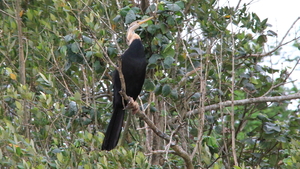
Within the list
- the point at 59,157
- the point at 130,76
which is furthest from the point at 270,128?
the point at 59,157

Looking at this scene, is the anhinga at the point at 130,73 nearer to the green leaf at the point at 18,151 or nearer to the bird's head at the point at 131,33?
the bird's head at the point at 131,33

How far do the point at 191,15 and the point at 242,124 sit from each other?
1.23 meters

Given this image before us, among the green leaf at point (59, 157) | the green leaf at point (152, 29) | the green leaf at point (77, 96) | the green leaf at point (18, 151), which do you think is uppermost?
the green leaf at point (152, 29)

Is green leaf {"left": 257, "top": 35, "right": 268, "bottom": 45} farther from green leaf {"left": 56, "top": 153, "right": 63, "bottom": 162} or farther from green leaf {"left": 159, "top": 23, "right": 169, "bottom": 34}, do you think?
green leaf {"left": 56, "top": 153, "right": 63, "bottom": 162}

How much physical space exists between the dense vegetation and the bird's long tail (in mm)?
91

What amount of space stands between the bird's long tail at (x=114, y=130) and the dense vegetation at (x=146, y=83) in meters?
0.09

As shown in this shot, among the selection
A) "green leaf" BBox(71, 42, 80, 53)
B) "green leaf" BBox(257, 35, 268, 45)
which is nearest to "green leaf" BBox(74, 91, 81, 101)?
"green leaf" BBox(71, 42, 80, 53)

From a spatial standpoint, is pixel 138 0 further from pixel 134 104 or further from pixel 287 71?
pixel 287 71

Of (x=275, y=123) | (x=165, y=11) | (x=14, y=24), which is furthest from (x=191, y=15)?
(x=14, y=24)

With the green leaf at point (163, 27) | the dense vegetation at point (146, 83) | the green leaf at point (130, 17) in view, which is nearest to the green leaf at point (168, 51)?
the dense vegetation at point (146, 83)

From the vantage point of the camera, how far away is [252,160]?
4.17 m

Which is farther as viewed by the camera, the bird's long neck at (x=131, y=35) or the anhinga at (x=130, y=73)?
the bird's long neck at (x=131, y=35)

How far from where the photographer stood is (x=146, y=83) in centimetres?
358

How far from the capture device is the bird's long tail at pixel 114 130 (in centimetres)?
359
